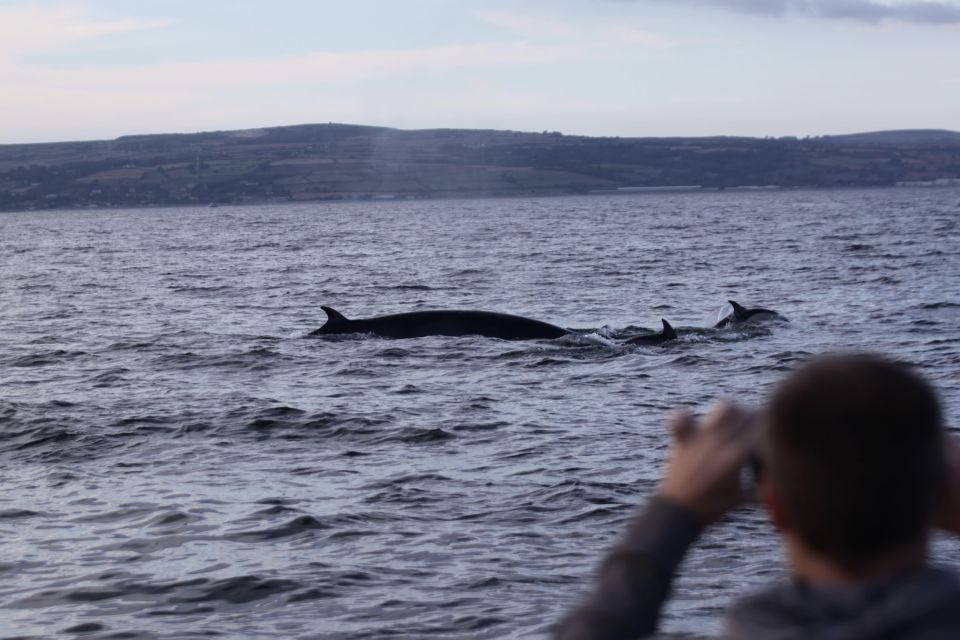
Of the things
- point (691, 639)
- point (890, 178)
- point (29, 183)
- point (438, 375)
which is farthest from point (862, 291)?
point (29, 183)

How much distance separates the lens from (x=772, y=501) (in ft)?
6.06

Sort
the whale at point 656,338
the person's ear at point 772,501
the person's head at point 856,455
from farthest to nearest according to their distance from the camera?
the whale at point 656,338, the person's ear at point 772,501, the person's head at point 856,455

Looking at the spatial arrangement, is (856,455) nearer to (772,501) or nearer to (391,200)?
(772,501)

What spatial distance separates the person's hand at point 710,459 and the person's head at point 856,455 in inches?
4.9

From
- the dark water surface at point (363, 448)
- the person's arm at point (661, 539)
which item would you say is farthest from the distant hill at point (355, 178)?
the person's arm at point (661, 539)

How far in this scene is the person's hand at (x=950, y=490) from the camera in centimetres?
186

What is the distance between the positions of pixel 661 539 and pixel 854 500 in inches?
14.1

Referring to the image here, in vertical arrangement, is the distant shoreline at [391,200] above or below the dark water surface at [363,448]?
below

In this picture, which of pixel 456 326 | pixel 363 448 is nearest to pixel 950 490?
pixel 363 448

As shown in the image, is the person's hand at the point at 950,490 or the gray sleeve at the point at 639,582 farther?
the gray sleeve at the point at 639,582

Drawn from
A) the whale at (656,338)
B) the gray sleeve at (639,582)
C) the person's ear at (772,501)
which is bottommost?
the whale at (656,338)

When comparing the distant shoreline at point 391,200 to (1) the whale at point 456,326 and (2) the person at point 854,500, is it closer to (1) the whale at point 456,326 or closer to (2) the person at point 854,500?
(1) the whale at point 456,326

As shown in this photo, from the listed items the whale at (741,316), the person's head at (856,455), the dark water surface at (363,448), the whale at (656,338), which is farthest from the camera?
the whale at (741,316)

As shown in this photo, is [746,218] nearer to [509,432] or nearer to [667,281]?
[667,281]
